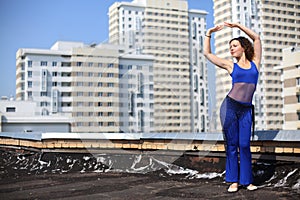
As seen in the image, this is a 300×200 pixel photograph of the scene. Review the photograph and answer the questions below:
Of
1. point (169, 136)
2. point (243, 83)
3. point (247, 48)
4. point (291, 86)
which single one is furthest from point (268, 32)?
point (243, 83)

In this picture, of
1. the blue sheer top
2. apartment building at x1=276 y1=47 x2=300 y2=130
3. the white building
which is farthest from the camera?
apartment building at x1=276 y1=47 x2=300 y2=130

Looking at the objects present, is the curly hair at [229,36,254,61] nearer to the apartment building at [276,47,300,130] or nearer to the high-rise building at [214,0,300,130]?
the apartment building at [276,47,300,130]

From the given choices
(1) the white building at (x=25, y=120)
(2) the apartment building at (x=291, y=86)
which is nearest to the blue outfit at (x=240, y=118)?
(1) the white building at (x=25, y=120)

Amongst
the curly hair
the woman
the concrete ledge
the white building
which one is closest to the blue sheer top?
the woman

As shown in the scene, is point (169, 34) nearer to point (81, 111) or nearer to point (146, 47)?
point (146, 47)

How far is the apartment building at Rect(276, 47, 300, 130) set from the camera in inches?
1241

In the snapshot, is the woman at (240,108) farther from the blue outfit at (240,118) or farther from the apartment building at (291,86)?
the apartment building at (291,86)

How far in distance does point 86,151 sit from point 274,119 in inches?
1520

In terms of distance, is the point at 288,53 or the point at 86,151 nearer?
the point at 86,151

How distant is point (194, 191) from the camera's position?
2.86 metres

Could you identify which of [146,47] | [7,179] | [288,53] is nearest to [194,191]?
[7,179]

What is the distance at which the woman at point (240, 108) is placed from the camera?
271cm

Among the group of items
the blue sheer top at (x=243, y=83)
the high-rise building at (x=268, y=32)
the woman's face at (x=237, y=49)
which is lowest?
the blue sheer top at (x=243, y=83)

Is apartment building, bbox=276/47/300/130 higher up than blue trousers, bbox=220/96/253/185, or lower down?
higher up
